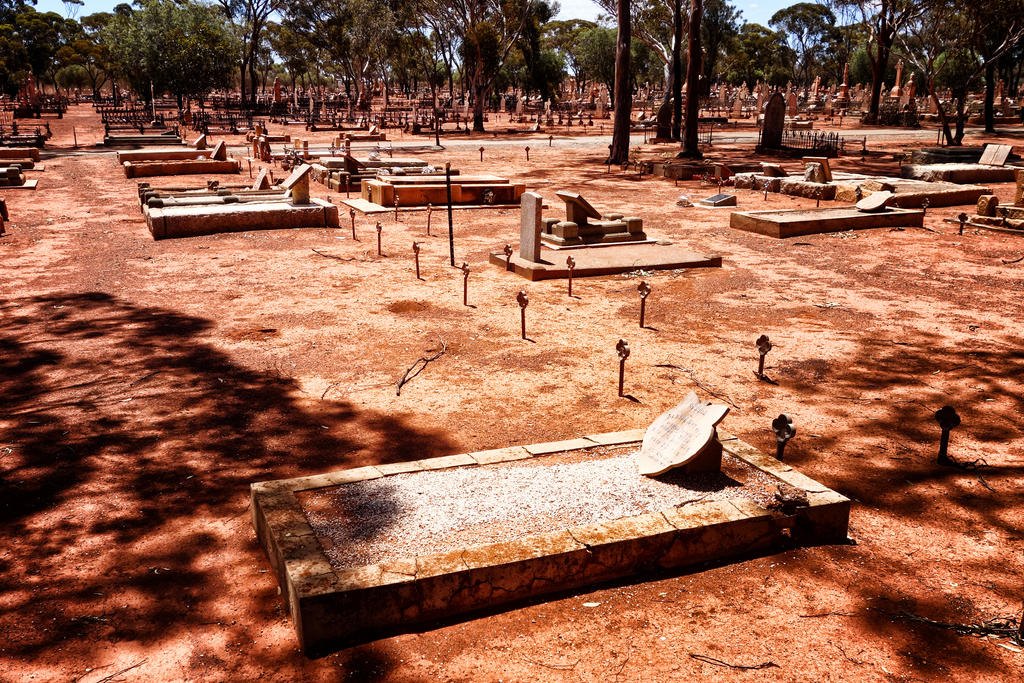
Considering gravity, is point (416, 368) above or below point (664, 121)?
below

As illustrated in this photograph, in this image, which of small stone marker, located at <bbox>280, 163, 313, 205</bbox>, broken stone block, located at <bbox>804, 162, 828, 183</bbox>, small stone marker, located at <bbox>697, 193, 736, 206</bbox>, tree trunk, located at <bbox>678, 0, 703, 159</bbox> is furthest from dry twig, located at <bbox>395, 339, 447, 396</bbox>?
tree trunk, located at <bbox>678, 0, 703, 159</bbox>

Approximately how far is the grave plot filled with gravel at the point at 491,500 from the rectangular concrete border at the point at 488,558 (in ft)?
0.42

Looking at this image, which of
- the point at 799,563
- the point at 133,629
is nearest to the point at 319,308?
the point at 133,629

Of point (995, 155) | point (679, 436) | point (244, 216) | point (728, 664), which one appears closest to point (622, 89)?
point (995, 155)

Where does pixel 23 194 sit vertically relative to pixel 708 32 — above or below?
below

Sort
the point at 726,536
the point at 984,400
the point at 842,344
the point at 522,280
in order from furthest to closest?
the point at 522,280 < the point at 842,344 < the point at 984,400 < the point at 726,536

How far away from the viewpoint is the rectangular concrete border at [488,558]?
4.19 meters

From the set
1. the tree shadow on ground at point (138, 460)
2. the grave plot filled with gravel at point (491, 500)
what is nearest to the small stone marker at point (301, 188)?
the tree shadow on ground at point (138, 460)

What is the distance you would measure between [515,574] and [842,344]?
22.6ft

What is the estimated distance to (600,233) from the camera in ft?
50.4

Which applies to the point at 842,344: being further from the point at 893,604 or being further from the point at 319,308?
the point at 319,308

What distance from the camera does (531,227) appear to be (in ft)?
43.8

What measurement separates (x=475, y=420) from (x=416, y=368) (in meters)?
1.68

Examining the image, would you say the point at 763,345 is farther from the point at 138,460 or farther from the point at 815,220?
the point at 815,220
